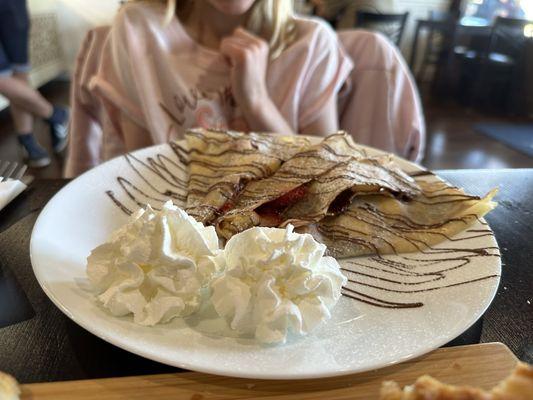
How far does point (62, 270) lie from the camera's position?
20.8 inches

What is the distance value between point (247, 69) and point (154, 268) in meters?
0.80

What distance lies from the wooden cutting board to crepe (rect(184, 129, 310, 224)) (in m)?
0.28

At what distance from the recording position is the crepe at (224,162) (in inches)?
29.4

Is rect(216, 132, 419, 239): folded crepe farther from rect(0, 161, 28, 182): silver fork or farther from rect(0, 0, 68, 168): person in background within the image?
rect(0, 0, 68, 168): person in background

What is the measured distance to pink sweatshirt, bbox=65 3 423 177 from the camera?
1.22 metres

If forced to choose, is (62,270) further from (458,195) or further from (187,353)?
(458,195)

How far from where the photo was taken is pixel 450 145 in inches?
136

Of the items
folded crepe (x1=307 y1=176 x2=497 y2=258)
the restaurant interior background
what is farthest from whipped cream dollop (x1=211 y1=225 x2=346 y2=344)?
the restaurant interior background

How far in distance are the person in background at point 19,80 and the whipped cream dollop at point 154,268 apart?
8.37 ft

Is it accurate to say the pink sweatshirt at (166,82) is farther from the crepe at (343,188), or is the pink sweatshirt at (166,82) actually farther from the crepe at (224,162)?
the crepe at (343,188)

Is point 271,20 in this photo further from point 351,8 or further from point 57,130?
point 351,8

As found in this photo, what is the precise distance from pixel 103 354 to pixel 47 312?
0.35 ft

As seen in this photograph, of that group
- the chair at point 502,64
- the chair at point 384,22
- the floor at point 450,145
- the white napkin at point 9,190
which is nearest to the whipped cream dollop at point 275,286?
the white napkin at point 9,190

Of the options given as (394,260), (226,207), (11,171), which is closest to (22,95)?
(11,171)
